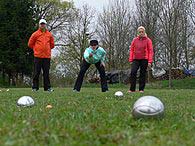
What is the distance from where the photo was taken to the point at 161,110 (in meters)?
3.96

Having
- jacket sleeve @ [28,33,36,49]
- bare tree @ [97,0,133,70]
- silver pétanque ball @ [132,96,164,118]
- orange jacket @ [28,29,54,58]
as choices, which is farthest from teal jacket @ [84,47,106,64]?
bare tree @ [97,0,133,70]

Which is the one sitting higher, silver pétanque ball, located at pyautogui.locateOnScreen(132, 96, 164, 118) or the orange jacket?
the orange jacket

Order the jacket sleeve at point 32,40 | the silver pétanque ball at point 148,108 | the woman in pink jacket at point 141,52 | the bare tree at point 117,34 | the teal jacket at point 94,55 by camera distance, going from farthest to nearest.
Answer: the bare tree at point 117,34 → the jacket sleeve at point 32,40 → the teal jacket at point 94,55 → the woman in pink jacket at point 141,52 → the silver pétanque ball at point 148,108

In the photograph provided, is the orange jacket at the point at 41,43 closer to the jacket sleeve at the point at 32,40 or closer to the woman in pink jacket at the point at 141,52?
the jacket sleeve at the point at 32,40

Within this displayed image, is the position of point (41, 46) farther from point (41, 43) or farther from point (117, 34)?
point (117, 34)

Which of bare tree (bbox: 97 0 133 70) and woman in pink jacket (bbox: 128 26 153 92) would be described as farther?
bare tree (bbox: 97 0 133 70)

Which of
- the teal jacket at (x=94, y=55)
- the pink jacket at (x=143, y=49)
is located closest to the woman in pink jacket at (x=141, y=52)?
the pink jacket at (x=143, y=49)

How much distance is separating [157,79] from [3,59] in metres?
14.6

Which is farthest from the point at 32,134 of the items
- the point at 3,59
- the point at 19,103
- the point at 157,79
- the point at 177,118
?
the point at 157,79

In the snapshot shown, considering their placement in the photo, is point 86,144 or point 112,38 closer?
point 86,144

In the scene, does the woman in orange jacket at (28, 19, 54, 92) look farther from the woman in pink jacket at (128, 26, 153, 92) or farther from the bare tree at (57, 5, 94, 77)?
the bare tree at (57, 5, 94, 77)

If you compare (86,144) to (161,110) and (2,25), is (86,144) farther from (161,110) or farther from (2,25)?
(2,25)

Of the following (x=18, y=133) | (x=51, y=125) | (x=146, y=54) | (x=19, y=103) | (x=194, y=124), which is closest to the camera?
(x=18, y=133)

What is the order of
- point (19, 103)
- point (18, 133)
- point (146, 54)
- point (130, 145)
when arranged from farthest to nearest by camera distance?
point (146, 54)
point (19, 103)
point (18, 133)
point (130, 145)
